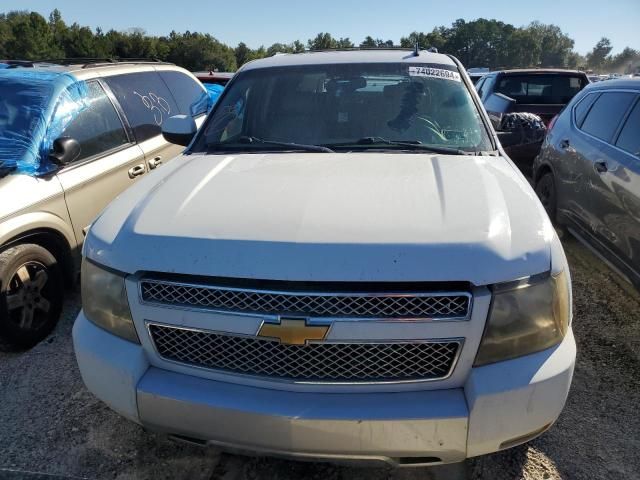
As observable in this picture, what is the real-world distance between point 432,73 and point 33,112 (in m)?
2.85

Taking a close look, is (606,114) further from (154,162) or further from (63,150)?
(63,150)

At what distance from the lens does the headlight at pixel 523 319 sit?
69.4 inches

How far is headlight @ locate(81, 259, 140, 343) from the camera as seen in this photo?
1973 mm

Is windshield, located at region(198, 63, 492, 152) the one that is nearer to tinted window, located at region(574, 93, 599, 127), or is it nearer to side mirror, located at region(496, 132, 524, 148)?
side mirror, located at region(496, 132, 524, 148)

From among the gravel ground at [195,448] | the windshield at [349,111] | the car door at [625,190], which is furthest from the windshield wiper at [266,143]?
the car door at [625,190]

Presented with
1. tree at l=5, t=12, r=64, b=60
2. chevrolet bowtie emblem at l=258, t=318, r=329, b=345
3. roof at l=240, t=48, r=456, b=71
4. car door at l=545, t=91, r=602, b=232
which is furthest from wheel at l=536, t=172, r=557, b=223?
tree at l=5, t=12, r=64, b=60

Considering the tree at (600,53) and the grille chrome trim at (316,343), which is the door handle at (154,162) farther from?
the tree at (600,53)

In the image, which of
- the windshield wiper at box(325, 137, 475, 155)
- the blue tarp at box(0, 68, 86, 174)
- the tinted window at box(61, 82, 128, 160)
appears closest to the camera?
the windshield wiper at box(325, 137, 475, 155)

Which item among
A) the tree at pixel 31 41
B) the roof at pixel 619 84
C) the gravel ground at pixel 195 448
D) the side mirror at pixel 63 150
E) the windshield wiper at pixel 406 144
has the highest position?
the roof at pixel 619 84

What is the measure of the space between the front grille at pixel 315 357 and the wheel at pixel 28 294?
1836mm

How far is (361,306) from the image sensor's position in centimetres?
174

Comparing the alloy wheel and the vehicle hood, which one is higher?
the vehicle hood

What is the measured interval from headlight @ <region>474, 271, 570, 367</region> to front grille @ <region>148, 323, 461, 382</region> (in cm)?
14

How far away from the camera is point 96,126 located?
13.5 ft
